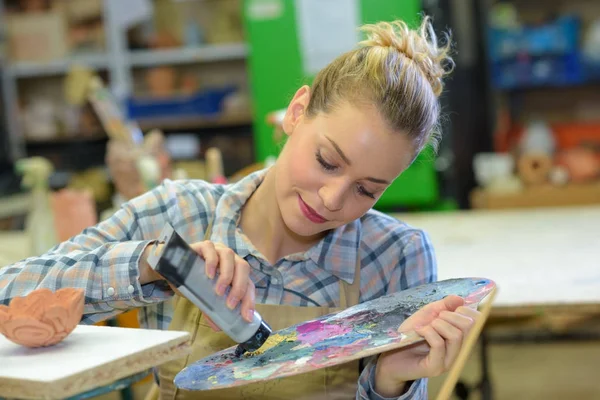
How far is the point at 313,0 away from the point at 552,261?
314 cm

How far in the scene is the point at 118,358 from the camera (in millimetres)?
928

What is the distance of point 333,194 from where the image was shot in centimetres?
134

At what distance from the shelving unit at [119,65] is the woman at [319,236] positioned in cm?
403

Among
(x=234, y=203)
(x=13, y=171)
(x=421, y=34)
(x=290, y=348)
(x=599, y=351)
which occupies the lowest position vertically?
(x=599, y=351)

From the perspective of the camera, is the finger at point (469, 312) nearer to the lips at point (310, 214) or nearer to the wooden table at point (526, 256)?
the lips at point (310, 214)

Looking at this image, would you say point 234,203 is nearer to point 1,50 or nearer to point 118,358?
point 118,358

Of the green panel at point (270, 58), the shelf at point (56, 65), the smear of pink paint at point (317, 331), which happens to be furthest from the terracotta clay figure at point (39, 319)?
the shelf at point (56, 65)

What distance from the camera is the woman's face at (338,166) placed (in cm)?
134

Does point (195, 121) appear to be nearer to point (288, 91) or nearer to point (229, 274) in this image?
point (288, 91)

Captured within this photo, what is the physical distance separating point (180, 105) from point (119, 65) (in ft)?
1.72

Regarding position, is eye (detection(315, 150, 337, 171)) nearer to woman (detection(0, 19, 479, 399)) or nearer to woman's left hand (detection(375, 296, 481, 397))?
woman (detection(0, 19, 479, 399))

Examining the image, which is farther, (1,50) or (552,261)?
(1,50)

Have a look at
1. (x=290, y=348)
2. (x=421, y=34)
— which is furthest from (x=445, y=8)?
(x=290, y=348)

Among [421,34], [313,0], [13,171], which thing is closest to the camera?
[421,34]
